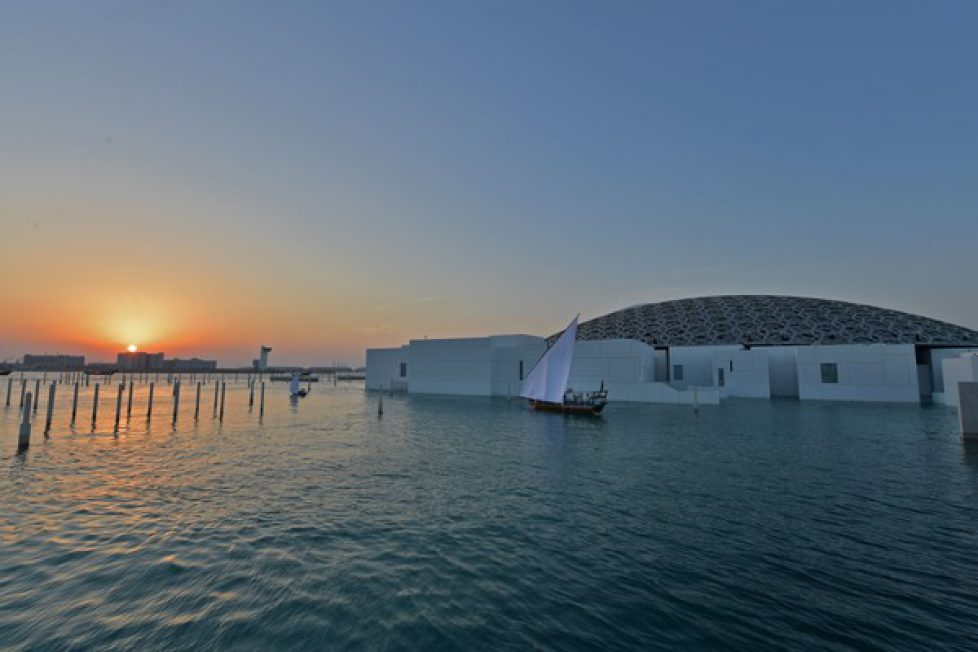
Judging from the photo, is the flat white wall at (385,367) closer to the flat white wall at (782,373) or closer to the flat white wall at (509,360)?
the flat white wall at (509,360)

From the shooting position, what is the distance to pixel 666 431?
34688 millimetres

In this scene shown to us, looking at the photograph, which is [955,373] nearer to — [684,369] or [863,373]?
[863,373]

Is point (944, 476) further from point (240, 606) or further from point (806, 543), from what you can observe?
point (240, 606)

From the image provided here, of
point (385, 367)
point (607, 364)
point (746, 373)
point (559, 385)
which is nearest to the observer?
point (559, 385)

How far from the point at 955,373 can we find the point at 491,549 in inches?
2287

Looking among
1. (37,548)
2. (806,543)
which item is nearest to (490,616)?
(806,543)

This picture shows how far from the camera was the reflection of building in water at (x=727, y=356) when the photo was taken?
59500 millimetres

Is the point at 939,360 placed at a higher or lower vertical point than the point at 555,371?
higher

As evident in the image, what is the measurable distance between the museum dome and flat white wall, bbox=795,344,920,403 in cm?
2363

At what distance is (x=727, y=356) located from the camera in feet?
233

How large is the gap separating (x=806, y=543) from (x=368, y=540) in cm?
1183

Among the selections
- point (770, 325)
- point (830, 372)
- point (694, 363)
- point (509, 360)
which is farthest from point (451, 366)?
point (770, 325)

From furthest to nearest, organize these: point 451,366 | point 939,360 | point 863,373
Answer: point 451,366 → point 939,360 → point 863,373

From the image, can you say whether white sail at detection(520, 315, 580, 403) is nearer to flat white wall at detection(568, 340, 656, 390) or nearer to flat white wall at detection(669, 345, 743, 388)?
flat white wall at detection(568, 340, 656, 390)
